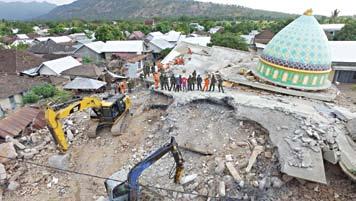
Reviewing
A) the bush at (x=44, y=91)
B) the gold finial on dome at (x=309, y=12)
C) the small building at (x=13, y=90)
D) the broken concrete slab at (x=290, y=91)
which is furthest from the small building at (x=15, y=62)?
the gold finial on dome at (x=309, y=12)

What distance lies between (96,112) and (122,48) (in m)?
28.5

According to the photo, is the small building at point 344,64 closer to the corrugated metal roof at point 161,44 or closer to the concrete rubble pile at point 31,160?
the concrete rubble pile at point 31,160

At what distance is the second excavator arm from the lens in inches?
382

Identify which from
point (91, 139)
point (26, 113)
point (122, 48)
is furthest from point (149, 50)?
point (91, 139)

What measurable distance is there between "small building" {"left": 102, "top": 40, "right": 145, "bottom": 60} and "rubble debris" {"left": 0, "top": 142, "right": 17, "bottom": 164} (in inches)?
1117

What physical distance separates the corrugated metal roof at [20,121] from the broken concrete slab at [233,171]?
10.7m

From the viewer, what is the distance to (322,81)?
1633cm

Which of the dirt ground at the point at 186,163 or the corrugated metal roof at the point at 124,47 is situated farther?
the corrugated metal roof at the point at 124,47

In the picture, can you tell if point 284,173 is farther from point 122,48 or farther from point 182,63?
point 122,48

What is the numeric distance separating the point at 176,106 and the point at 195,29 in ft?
192

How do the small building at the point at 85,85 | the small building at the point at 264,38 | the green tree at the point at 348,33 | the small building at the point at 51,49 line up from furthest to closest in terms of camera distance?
the small building at the point at 264,38
the small building at the point at 51,49
the green tree at the point at 348,33
the small building at the point at 85,85

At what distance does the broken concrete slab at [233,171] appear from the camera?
29.1ft

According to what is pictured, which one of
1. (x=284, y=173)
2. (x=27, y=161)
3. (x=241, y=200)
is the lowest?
(x=27, y=161)

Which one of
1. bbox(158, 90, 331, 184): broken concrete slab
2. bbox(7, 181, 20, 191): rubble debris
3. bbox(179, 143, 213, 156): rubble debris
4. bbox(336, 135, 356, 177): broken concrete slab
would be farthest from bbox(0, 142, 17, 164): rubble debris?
bbox(336, 135, 356, 177): broken concrete slab
